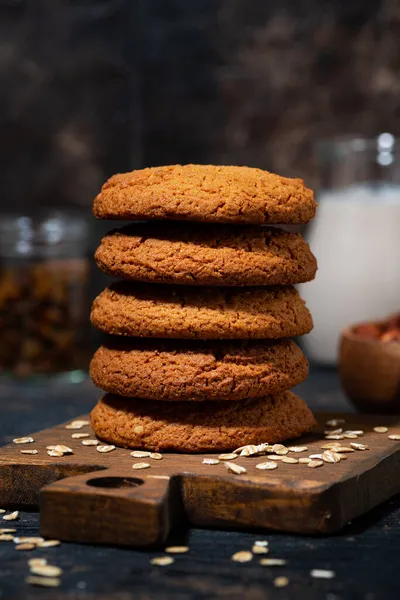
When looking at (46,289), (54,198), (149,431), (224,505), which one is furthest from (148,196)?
(54,198)

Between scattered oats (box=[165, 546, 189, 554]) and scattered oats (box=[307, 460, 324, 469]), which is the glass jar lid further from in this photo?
scattered oats (box=[165, 546, 189, 554])

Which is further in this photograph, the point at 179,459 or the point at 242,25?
the point at 242,25

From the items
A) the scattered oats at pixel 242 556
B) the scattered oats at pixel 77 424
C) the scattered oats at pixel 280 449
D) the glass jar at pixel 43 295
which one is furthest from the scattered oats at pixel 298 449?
the glass jar at pixel 43 295

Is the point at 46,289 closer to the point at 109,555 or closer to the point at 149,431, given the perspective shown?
the point at 149,431

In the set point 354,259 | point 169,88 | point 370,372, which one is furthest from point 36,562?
point 169,88

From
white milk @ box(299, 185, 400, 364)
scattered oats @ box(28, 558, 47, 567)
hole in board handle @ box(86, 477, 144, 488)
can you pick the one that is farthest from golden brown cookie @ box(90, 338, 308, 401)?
A: white milk @ box(299, 185, 400, 364)

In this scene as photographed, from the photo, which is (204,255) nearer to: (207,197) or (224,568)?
(207,197)

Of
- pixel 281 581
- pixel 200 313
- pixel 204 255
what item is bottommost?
pixel 281 581
